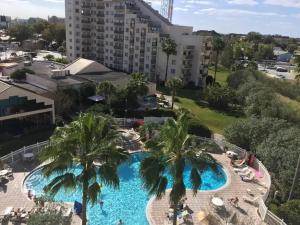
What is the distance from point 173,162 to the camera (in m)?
17.0

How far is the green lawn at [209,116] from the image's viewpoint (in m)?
53.3

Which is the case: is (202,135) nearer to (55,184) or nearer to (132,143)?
(132,143)

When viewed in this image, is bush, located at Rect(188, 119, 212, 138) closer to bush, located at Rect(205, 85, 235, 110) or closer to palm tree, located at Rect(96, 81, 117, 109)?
palm tree, located at Rect(96, 81, 117, 109)

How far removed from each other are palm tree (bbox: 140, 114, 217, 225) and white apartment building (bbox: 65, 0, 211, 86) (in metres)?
61.6

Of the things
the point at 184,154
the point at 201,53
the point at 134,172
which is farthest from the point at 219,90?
the point at 184,154

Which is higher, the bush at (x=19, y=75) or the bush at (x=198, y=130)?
the bush at (x=19, y=75)

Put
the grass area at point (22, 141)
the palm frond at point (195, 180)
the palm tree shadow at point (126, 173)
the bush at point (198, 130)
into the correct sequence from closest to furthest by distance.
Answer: the palm frond at point (195, 180) < the palm tree shadow at point (126, 173) < the grass area at point (22, 141) < the bush at point (198, 130)

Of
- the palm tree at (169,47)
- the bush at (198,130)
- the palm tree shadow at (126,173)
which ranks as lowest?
the palm tree shadow at (126,173)

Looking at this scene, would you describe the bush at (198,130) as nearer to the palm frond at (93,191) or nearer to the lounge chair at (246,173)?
the lounge chair at (246,173)

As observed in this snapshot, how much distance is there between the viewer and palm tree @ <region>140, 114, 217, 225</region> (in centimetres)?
1634

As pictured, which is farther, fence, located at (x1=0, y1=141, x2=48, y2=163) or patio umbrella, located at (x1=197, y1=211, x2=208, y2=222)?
fence, located at (x1=0, y1=141, x2=48, y2=163)

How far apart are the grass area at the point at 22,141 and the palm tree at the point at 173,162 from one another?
2451 centimetres

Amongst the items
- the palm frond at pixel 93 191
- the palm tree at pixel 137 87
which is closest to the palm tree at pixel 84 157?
the palm frond at pixel 93 191

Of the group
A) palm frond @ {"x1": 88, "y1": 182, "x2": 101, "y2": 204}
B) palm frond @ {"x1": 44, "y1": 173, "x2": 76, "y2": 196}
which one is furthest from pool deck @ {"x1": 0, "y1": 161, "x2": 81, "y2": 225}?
palm frond @ {"x1": 88, "y1": 182, "x2": 101, "y2": 204}
